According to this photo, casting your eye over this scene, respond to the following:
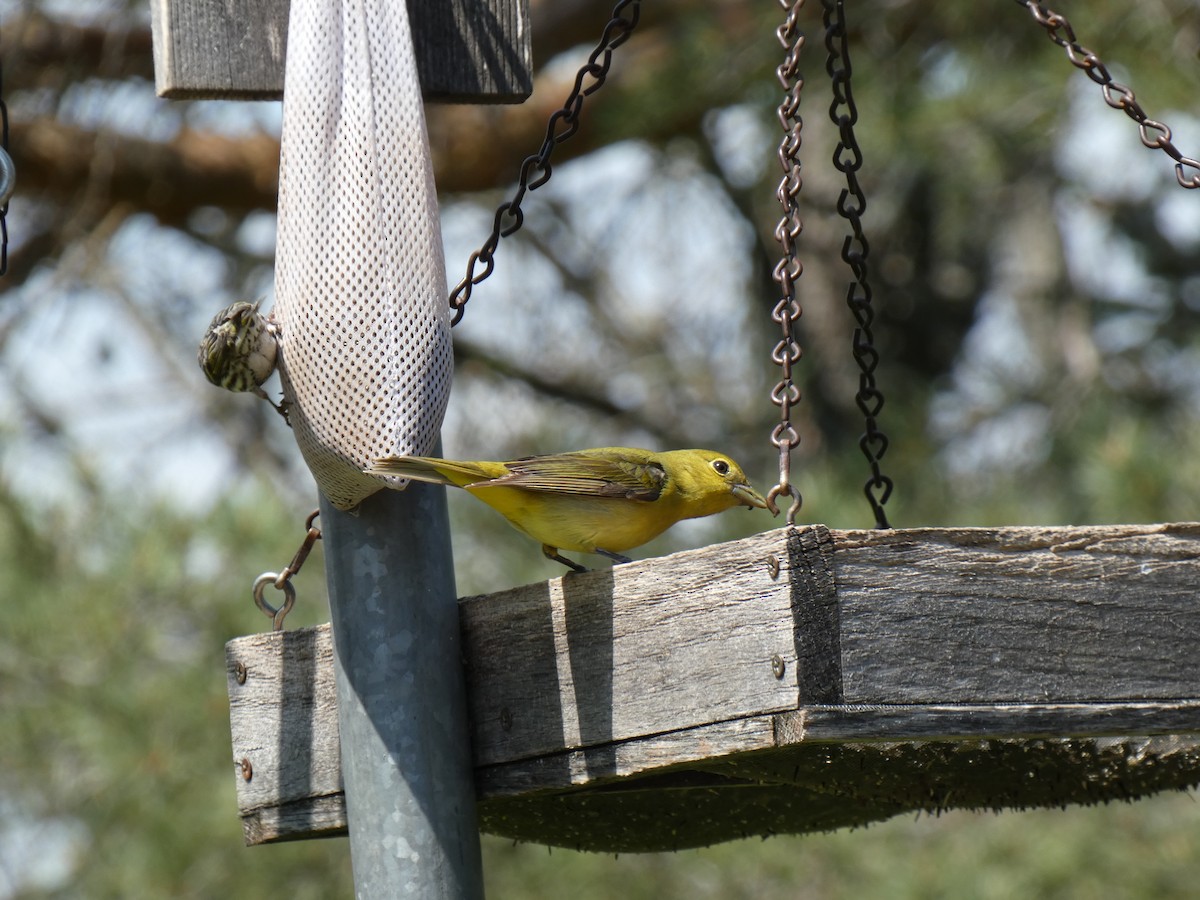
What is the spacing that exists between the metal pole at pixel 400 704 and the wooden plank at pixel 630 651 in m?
0.08

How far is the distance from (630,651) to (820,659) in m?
0.36

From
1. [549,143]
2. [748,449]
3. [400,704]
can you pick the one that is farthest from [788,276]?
[748,449]

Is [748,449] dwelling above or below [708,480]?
above

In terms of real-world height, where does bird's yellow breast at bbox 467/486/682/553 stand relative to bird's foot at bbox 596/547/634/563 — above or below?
above

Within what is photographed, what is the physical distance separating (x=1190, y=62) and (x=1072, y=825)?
3521 mm

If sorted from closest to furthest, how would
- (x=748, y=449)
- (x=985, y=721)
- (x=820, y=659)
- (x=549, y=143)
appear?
1. (x=820, y=659)
2. (x=985, y=721)
3. (x=549, y=143)
4. (x=748, y=449)

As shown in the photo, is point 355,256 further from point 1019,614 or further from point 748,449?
point 748,449

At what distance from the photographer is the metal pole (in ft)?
8.59

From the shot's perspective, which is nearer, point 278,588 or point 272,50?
point 272,50

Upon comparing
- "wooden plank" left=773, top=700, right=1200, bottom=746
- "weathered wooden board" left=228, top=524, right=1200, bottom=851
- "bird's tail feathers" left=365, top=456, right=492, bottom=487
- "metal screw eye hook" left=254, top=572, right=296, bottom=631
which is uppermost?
"bird's tail feathers" left=365, top=456, right=492, bottom=487

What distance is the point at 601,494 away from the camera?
2.89 m

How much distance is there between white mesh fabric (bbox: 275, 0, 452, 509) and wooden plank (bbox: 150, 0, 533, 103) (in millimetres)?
207

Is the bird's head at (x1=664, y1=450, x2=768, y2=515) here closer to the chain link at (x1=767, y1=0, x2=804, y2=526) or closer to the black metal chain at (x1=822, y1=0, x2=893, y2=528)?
the black metal chain at (x1=822, y1=0, x2=893, y2=528)

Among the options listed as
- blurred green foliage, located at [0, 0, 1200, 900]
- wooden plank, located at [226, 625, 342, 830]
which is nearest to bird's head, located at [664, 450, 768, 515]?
wooden plank, located at [226, 625, 342, 830]
